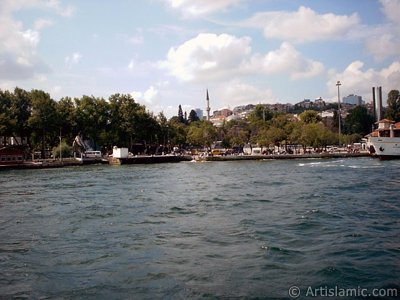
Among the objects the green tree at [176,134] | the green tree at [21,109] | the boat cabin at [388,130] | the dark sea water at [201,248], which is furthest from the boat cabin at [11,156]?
the boat cabin at [388,130]

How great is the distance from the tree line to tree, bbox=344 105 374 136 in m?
11.6

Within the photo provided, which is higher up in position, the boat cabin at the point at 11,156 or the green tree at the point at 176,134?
the green tree at the point at 176,134

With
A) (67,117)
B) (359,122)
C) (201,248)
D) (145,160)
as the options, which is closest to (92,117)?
(67,117)

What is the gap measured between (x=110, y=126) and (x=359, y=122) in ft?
288

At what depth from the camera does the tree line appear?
85.1m

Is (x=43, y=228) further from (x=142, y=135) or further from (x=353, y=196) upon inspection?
(x=142, y=135)

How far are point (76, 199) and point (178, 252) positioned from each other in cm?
1587

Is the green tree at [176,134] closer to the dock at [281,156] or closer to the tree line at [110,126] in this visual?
the tree line at [110,126]

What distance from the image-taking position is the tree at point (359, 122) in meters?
143

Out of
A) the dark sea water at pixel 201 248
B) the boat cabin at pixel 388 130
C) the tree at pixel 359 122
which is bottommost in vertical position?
the dark sea water at pixel 201 248

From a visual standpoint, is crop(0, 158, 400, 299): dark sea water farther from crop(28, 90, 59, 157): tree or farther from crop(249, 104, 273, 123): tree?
crop(249, 104, 273, 123): tree

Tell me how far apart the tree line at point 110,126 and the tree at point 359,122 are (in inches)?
457

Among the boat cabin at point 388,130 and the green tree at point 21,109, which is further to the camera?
the green tree at point 21,109

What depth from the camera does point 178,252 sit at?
1230 cm
